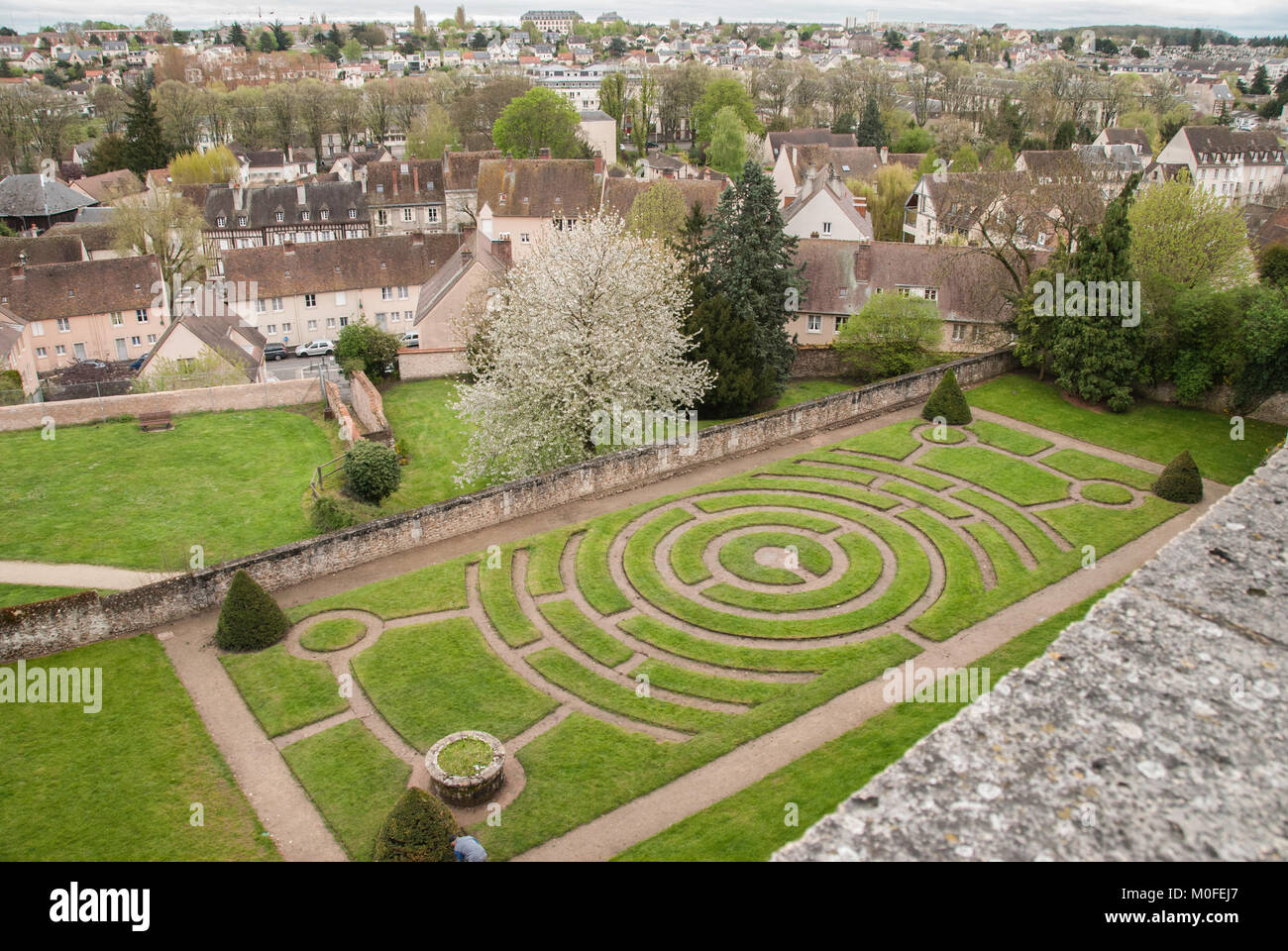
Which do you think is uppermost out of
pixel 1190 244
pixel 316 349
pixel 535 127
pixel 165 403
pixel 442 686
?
pixel 535 127

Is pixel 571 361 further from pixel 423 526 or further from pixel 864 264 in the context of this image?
pixel 864 264

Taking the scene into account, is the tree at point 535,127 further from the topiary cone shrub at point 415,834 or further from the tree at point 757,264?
the topiary cone shrub at point 415,834

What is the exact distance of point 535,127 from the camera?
103812mm

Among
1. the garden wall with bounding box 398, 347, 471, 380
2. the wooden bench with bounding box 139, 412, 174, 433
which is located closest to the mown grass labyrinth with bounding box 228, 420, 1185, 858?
the wooden bench with bounding box 139, 412, 174, 433

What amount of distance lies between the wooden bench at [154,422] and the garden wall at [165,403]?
1.03m

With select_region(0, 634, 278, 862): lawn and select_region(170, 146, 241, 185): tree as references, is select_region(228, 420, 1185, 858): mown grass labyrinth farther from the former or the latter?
select_region(170, 146, 241, 185): tree

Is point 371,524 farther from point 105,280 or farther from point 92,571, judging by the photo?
point 105,280

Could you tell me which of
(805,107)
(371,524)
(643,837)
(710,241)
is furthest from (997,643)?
(805,107)

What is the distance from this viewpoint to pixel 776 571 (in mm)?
30359

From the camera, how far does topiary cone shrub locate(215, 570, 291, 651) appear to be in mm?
26188

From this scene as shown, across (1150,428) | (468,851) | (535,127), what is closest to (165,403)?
(468,851)

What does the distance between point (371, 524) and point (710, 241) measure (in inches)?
997

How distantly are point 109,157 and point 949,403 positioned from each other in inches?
4463

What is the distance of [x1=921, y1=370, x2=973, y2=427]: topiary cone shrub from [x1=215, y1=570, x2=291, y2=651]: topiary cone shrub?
29.7 meters
